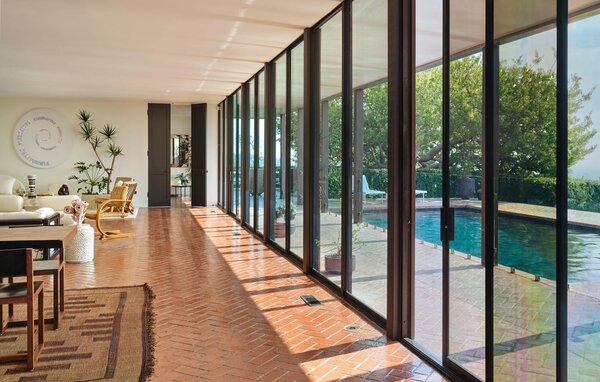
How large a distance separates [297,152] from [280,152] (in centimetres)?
103

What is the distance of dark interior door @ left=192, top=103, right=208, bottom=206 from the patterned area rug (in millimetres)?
10033

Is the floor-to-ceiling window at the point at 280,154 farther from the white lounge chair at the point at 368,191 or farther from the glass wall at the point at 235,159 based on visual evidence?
the glass wall at the point at 235,159

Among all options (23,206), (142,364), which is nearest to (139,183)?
(23,206)

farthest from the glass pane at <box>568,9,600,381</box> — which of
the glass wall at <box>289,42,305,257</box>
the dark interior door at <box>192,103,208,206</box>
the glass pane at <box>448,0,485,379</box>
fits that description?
the dark interior door at <box>192,103,208,206</box>

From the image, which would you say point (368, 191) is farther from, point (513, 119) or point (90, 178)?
point (90, 178)

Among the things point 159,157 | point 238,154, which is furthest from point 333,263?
point 159,157

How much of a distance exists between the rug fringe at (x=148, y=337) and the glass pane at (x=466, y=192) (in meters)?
1.86

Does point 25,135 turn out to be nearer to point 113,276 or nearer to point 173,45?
point 173,45

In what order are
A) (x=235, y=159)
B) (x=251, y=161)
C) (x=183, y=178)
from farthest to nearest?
1. (x=183, y=178)
2. (x=235, y=159)
3. (x=251, y=161)

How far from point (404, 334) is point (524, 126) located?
189 centimetres

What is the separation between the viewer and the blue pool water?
7.13 ft

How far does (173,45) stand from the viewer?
7098 millimetres

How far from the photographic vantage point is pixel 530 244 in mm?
2520

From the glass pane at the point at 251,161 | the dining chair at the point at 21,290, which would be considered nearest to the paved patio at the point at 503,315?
the dining chair at the point at 21,290
